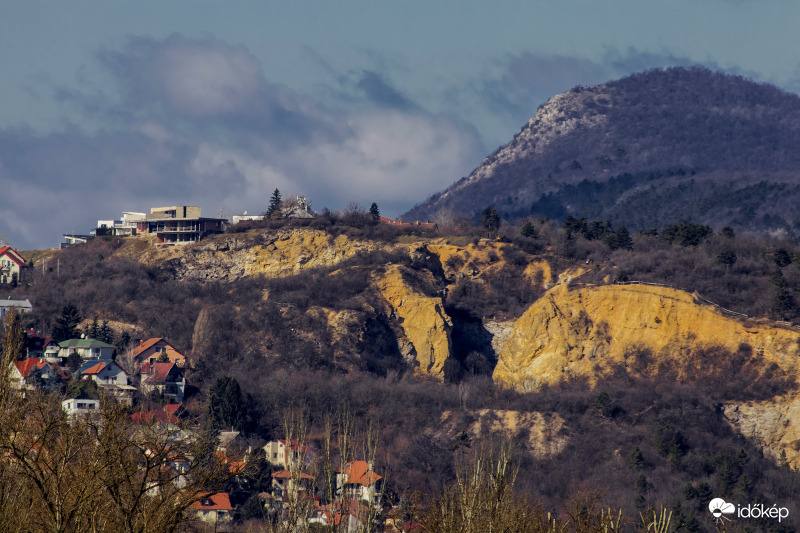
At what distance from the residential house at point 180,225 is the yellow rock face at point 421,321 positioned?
19.4 metres

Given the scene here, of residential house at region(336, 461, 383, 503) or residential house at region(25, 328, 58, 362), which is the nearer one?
residential house at region(336, 461, 383, 503)

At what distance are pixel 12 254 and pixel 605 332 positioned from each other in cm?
4984

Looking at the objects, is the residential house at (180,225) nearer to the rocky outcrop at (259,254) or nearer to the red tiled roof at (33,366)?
the rocky outcrop at (259,254)

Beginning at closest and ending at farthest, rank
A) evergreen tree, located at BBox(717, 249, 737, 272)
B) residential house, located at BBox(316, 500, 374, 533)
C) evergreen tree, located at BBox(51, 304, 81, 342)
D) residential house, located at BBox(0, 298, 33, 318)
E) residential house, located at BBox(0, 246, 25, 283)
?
residential house, located at BBox(316, 500, 374, 533) → evergreen tree, located at BBox(51, 304, 81, 342) → evergreen tree, located at BBox(717, 249, 737, 272) → residential house, located at BBox(0, 298, 33, 318) → residential house, located at BBox(0, 246, 25, 283)

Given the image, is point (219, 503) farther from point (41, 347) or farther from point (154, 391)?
point (41, 347)

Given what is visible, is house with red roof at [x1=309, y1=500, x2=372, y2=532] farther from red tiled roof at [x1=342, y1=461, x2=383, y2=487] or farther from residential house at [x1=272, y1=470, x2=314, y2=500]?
residential house at [x1=272, y1=470, x2=314, y2=500]

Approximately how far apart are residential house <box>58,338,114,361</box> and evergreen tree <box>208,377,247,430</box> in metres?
12.3

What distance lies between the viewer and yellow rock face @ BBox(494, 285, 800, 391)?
279 feet

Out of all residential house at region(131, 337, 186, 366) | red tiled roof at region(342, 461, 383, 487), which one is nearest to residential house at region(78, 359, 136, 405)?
residential house at region(131, 337, 186, 366)

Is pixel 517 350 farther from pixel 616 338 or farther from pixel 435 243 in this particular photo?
pixel 435 243

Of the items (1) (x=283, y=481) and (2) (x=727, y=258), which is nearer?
(1) (x=283, y=481)

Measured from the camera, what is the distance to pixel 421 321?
9306 cm

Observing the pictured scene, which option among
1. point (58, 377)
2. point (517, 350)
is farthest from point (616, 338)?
point (58, 377)

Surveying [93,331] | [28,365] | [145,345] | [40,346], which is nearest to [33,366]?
[28,365]
